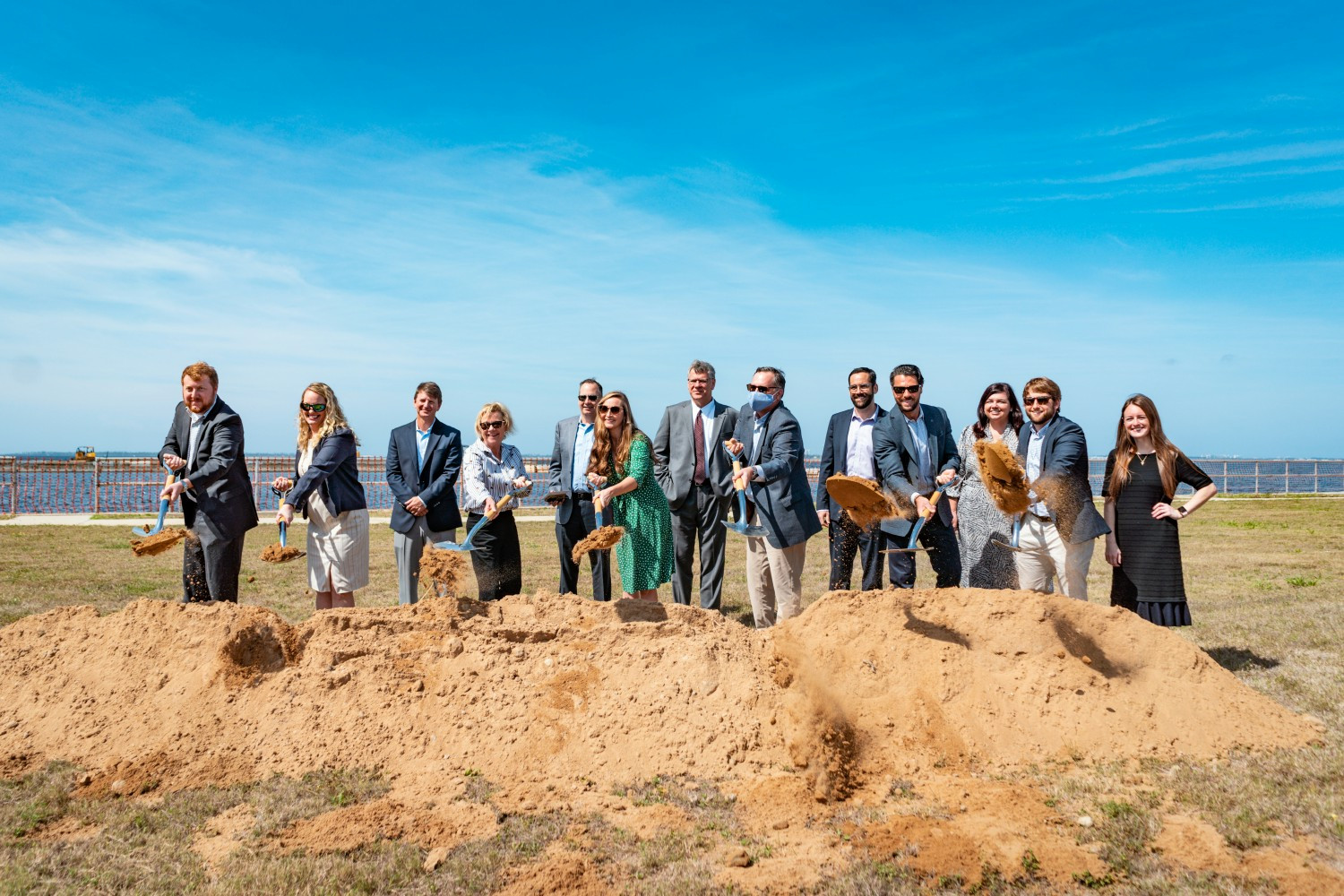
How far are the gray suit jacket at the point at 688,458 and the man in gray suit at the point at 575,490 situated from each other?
55 centimetres

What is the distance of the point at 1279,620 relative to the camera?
7086mm

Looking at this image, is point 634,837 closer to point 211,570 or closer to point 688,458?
point 688,458

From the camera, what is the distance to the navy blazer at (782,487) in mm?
5926

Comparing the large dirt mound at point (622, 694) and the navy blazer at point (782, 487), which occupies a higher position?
the navy blazer at point (782, 487)

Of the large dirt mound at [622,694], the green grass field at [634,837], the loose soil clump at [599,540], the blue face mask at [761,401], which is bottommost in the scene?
the green grass field at [634,837]

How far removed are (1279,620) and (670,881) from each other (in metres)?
6.35

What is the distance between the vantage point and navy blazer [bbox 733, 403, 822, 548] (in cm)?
593

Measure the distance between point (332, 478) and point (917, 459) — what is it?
3784mm

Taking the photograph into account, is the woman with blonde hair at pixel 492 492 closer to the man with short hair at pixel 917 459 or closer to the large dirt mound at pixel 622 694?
the large dirt mound at pixel 622 694

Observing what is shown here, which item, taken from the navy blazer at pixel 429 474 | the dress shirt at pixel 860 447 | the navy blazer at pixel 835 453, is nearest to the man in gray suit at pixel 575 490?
the navy blazer at pixel 429 474

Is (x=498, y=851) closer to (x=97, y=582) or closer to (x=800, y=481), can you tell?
(x=800, y=481)

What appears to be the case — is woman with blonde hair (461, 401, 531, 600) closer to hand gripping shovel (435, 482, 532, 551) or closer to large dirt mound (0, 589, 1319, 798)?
hand gripping shovel (435, 482, 532, 551)

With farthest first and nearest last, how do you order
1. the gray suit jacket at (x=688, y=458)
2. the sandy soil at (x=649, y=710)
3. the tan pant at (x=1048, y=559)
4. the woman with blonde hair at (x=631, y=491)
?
the gray suit jacket at (x=688, y=458)
the woman with blonde hair at (x=631, y=491)
the tan pant at (x=1048, y=559)
the sandy soil at (x=649, y=710)

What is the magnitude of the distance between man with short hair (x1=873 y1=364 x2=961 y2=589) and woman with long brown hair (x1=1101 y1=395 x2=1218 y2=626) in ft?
3.24
